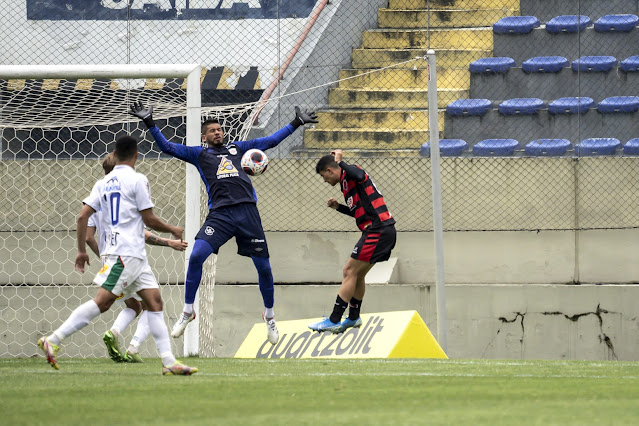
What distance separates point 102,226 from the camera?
9.12 meters

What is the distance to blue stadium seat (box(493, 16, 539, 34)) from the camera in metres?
15.8

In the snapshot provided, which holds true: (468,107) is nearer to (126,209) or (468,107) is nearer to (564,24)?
(564,24)

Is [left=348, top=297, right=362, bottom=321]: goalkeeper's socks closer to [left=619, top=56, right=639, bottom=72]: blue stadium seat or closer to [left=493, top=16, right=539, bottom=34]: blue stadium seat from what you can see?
[left=619, top=56, right=639, bottom=72]: blue stadium seat

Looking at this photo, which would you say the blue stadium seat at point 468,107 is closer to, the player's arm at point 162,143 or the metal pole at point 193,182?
the metal pole at point 193,182

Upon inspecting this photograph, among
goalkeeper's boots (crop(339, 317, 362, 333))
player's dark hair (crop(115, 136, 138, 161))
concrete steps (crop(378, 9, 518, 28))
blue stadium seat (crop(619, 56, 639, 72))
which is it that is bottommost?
goalkeeper's boots (crop(339, 317, 362, 333))

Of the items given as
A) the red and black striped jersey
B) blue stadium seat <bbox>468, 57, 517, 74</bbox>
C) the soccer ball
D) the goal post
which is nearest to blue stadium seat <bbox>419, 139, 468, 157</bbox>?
blue stadium seat <bbox>468, 57, 517, 74</bbox>

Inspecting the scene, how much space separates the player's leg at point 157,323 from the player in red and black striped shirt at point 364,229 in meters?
3.28

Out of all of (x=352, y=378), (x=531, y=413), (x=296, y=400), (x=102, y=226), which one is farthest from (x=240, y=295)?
(x=531, y=413)

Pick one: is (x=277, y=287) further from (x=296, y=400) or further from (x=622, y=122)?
(x=296, y=400)

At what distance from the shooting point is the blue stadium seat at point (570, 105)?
13.8m

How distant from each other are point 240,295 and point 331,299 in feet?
3.72

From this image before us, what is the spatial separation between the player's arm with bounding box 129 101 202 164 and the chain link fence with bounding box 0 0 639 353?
2.18 meters

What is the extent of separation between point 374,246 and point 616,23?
7086 millimetres

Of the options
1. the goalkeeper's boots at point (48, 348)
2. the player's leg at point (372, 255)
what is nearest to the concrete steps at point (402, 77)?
the player's leg at point (372, 255)
